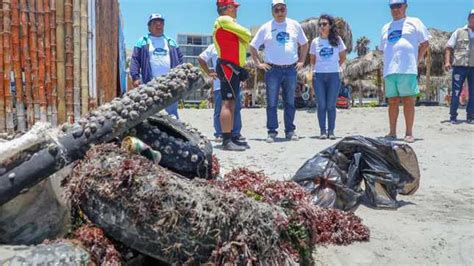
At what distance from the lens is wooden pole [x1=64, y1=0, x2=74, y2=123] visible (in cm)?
468

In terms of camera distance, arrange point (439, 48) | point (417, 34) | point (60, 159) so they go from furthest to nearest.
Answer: point (439, 48) < point (417, 34) < point (60, 159)

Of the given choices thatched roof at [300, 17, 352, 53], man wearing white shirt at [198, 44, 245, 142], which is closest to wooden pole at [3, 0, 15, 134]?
man wearing white shirt at [198, 44, 245, 142]

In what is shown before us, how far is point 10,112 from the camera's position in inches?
176

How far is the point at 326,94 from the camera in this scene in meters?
6.82

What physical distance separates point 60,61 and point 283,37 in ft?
10.1

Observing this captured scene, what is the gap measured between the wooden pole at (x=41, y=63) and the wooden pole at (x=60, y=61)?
5.2 inches

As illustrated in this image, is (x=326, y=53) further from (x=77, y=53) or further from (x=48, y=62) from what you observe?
(x=48, y=62)

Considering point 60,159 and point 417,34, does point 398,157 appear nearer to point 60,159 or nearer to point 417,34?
point 60,159

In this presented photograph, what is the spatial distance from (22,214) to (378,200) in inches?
100

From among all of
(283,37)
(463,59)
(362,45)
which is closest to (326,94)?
(283,37)

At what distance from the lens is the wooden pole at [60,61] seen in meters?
4.62

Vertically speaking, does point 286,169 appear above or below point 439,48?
below

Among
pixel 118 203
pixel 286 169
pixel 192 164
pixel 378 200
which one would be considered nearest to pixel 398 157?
pixel 378 200

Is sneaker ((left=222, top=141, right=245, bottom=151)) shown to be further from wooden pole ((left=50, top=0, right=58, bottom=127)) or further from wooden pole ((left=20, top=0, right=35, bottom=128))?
wooden pole ((left=20, top=0, right=35, bottom=128))
